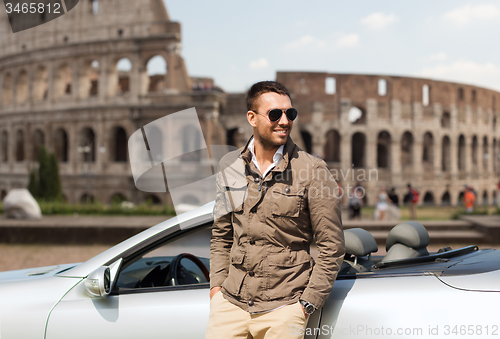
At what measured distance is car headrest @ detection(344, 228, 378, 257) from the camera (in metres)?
2.33

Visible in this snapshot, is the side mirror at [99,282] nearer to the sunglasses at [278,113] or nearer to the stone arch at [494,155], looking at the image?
the sunglasses at [278,113]

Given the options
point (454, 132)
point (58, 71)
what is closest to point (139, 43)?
point (58, 71)

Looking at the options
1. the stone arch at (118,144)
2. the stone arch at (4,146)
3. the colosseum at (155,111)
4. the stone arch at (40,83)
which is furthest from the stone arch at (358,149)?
the stone arch at (4,146)

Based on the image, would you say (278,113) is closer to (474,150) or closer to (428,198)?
(428,198)

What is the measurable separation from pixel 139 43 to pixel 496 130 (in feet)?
108

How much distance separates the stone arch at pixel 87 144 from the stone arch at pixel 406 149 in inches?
895

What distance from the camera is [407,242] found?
2475mm

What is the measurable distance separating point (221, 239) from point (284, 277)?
37 cm

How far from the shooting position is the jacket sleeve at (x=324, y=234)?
5.60 feet

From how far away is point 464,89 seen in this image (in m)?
35.4

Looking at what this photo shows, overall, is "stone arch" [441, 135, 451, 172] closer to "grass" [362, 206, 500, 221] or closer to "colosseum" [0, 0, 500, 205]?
"colosseum" [0, 0, 500, 205]

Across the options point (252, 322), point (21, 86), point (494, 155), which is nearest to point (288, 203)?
point (252, 322)

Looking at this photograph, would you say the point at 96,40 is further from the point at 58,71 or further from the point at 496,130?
the point at 496,130

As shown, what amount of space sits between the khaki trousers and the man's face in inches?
27.1
